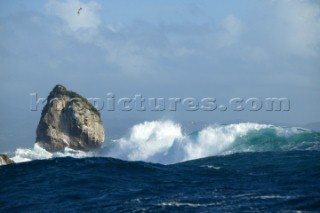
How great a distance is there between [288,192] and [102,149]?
5838 centimetres

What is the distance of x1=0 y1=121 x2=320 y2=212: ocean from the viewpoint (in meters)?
24.6

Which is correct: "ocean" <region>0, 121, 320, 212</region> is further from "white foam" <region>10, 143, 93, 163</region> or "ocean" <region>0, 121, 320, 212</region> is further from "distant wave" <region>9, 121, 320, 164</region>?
"white foam" <region>10, 143, 93, 163</region>

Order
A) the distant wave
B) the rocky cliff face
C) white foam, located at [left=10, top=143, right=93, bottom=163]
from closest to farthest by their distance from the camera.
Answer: the distant wave
white foam, located at [left=10, top=143, right=93, bottom=163]
the rocky cliff face

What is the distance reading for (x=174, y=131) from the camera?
7206 centimetres

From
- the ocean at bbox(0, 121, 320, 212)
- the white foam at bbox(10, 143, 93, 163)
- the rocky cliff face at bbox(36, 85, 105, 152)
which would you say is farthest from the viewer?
the rocky cliff face at bbox(36, 85, 105, 152)

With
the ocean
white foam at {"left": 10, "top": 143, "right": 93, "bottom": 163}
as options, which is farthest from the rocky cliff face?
the ocean

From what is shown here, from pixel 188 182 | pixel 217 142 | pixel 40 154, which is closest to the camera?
pixel 188 182

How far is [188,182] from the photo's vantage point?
31.0 m

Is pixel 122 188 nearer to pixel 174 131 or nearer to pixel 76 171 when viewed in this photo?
pixel 76 171

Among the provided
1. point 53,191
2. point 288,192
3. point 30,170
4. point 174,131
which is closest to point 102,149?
point 174,131

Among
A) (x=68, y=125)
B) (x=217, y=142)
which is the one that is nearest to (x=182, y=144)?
(x=217, y=142)

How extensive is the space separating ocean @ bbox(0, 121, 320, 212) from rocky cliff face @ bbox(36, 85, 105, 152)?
31786mm

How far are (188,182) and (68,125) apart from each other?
51066 mm

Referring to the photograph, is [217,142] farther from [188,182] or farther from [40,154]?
[40,154]
